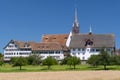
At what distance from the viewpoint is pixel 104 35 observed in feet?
482

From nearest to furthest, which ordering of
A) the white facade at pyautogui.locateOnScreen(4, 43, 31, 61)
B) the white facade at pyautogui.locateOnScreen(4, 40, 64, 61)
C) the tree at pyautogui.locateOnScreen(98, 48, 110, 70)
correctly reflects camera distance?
1. the tree at pyautogui.locateOnScreen(98, 48, 110, 70)
2. the white facade at pyautogui.locateOnScreen(4, 40, 64, 61)
3. the white facade at pyautogui.locateOnScreen(4, 43, 31, 61)

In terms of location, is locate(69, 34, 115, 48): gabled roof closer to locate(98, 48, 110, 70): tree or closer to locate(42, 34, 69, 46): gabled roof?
locate(42, 34, 69, 46): gabled roof

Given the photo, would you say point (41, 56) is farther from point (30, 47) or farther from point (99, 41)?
point (99, 41)

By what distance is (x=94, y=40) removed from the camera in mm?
145000

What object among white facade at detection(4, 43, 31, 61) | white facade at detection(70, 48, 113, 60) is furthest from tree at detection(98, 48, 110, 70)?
white facade at detection(4, 43, 31, 61)

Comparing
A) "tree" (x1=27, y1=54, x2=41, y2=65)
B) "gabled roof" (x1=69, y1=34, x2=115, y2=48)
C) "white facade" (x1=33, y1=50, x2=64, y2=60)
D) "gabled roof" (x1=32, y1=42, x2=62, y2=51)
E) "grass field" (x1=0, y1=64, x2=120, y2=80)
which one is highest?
"gabled roof" (x1=69, y1=34, x2=115, y2=48)

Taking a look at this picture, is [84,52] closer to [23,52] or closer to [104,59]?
[23,52]

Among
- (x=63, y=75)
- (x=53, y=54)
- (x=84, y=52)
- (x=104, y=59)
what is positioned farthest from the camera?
(x=53, y=54)

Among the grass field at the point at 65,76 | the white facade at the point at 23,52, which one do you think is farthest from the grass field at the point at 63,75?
the white facade at the point at 23,52

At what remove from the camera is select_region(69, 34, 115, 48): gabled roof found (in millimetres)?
142062

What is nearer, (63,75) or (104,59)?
(63,75)

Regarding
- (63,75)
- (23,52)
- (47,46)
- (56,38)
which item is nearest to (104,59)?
(63,75)

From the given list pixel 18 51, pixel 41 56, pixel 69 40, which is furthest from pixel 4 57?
pixel 69 40

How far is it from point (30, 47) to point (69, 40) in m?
19.6
